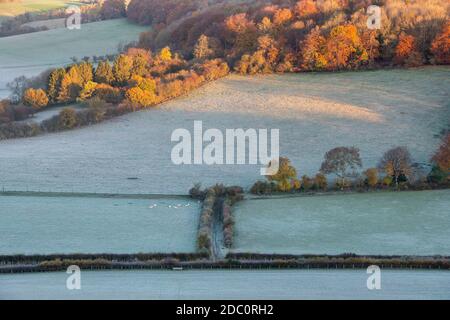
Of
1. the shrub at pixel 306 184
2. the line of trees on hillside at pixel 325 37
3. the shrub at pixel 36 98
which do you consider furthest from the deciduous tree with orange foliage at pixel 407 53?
the shrub at pixel 306 184

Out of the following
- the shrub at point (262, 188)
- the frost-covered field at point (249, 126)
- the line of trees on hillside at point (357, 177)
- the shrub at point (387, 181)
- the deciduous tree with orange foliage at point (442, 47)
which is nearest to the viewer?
the shrub at point (262, 188)

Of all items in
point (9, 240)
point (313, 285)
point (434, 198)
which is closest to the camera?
point (313, 285)

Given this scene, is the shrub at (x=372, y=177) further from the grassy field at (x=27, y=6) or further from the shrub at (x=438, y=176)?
the grassy field at (x=27, y=6)

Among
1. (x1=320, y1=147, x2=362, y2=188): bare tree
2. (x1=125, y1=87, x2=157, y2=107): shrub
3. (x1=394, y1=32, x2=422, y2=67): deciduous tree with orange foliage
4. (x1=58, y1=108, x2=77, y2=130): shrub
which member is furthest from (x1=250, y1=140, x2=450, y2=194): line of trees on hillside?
(x1=394, y1=32, x2=422, y2=67): deciduous tree with orange foliage

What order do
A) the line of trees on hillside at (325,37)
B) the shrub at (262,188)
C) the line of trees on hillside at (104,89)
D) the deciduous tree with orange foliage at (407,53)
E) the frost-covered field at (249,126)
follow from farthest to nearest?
the line of trees on hillside at (325,37)
the deciduous tree with orange foliage at (407,53)
the line of trees on hillside at (104,89)
the frost-covered field at (249,126)
the shrub at (262,188)

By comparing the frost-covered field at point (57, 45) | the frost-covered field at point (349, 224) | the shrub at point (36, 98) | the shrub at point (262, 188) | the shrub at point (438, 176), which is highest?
the frost-covered field at point (57, 45)

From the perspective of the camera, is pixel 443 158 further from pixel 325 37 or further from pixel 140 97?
pixel 325 37

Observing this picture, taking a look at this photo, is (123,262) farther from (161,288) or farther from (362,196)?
(362,196)

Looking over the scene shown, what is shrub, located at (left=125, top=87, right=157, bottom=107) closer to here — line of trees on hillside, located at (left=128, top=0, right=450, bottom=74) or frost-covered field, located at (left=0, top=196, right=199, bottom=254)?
line of trees on hillside, located at (left=128, top=0, right=450, bottom=74)
